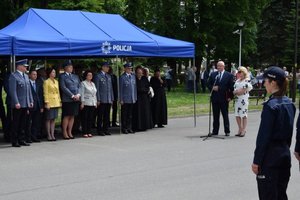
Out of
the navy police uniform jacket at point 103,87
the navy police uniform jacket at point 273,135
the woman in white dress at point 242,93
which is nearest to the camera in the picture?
the navy police uniform jacket at point 273,135

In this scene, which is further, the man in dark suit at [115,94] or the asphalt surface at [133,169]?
the man in dark suit at [115,94]

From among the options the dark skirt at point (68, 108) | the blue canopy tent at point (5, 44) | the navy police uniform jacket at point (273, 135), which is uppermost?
the blue canopy tent at point (5, 44)

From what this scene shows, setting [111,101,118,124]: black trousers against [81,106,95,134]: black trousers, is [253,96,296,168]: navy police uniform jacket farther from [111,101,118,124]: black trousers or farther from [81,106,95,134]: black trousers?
[111,101,118,124]: black trousers

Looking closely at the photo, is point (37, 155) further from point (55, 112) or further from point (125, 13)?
point (125, 13)

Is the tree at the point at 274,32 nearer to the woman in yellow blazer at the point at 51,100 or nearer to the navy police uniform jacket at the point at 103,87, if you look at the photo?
the navy police uniform jacket at the point at 103,87

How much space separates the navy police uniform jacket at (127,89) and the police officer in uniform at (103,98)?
14.9 inches

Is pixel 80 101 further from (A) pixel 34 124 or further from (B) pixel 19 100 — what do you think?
(B) pixel 19 100

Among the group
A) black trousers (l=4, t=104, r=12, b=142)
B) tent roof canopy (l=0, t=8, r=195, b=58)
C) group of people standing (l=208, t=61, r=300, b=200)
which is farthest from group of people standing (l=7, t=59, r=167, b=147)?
group of people standing (l=208, t=61, r=300, b=200)

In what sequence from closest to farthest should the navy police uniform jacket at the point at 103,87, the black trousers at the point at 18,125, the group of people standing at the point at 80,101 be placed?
the black trousers at the point at 18,125 < the group of people standing at the point at 80,101 < the navy police uniform jacket at the point at 103,87

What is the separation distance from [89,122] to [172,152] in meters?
3.54

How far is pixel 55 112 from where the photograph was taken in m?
13.4

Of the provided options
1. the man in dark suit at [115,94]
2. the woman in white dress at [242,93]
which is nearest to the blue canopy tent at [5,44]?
the man in dark suit at [115,94]

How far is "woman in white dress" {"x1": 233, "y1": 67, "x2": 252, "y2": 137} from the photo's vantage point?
1380cm

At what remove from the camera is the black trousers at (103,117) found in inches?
568
